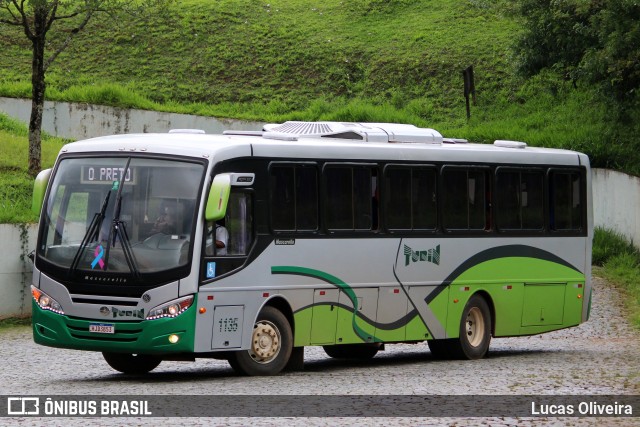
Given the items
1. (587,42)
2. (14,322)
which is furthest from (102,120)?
(14,322)

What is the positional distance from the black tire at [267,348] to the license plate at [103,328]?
5.26ft

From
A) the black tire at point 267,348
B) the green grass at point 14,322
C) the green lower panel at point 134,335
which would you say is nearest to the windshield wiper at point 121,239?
the green lower panel at point 134,335

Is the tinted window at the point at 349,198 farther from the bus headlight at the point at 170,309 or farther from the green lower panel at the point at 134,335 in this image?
the green lower panel at the point at 134,335

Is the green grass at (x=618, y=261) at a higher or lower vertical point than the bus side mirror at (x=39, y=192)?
lower

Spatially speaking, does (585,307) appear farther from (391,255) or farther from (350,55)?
(350,55)

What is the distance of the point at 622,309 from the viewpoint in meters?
28.6

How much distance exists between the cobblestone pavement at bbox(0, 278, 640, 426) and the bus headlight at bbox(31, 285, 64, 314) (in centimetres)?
90

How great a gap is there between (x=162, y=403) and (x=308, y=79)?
39.6 m

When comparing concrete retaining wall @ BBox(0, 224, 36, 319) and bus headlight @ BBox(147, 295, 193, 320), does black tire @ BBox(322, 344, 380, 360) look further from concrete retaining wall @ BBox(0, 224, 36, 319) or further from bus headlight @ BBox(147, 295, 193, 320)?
concrete retaining wall @ BBox(0, 224, 36, 319)

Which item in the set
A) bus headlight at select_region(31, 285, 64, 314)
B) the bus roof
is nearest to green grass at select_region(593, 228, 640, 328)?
the bus roof

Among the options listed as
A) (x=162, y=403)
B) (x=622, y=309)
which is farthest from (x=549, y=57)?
(x=162, y=403)

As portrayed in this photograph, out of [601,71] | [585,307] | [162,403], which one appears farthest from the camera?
[601,71]

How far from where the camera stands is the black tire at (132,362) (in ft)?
58.4

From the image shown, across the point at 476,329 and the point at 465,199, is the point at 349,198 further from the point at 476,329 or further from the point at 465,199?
the point at 476,329
